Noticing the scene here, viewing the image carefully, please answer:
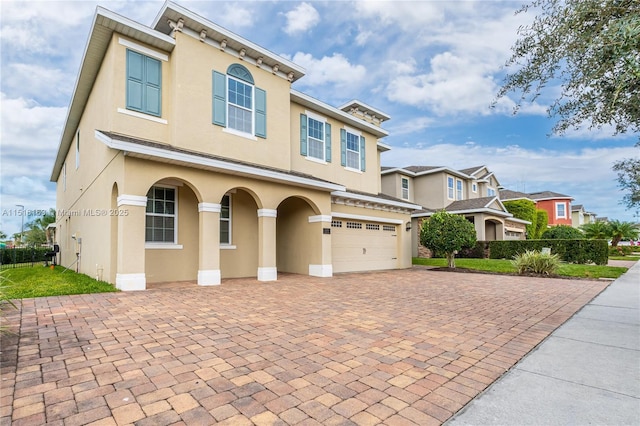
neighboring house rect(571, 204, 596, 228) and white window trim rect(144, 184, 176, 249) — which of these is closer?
white window trim rect(144, 184, 176, 249)

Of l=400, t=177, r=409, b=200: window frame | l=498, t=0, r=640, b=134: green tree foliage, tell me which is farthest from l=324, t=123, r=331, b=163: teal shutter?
l=400, t=177, r=409, b=200: window frame

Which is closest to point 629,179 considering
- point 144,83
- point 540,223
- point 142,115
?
point 142,115

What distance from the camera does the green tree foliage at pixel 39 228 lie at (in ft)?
149

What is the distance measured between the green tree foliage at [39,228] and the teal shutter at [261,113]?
45194 millimetres

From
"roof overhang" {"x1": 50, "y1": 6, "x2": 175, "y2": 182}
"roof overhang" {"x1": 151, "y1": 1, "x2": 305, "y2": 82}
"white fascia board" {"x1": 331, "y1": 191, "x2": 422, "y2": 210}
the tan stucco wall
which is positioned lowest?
"white fascia board" {"x1": 331, "y1": 191, "x2": 422, "y2": 210}

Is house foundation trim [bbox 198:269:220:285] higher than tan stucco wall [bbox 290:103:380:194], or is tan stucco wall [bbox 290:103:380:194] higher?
tan stucco wall [bbox 290:103:380:194]

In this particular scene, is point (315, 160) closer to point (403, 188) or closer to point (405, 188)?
point (403, 188)

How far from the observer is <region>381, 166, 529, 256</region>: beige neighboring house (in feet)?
77.8

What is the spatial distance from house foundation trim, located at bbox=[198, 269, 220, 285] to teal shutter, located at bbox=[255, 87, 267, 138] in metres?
5.05

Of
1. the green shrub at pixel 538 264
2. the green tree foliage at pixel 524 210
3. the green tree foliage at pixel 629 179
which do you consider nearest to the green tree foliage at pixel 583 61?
the green tree foliage at pixel 629 179

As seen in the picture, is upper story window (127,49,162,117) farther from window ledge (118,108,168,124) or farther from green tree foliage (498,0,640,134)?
green tree foliage (498,0,640,134)

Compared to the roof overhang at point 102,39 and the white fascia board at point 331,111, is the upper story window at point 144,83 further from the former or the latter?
the white fascia board at point 331,111

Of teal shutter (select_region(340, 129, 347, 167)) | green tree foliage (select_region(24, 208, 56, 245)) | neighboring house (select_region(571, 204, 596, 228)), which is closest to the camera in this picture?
teal shutter (select_region(340, 129, 347, 167))

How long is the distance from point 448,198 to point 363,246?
524 inches
